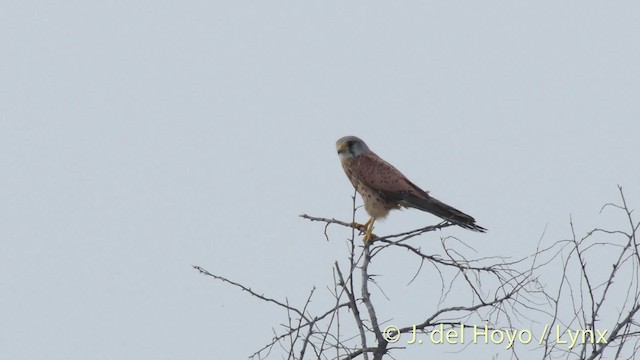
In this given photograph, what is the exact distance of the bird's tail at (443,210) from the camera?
18.7 feet

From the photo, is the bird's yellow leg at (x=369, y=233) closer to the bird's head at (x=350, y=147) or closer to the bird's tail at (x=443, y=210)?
the bird's tail at (x=443, y=210)

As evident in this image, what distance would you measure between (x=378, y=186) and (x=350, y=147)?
0.63 m

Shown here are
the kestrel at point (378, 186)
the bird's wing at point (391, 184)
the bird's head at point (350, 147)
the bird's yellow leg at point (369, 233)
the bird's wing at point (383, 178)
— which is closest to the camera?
the bird's yellow leg at point (369, 233)

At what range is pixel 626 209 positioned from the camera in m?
3.71

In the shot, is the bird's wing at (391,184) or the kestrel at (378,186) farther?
the kestrel at (378,186)

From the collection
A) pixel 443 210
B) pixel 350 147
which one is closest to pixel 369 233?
A: pixel 443 210

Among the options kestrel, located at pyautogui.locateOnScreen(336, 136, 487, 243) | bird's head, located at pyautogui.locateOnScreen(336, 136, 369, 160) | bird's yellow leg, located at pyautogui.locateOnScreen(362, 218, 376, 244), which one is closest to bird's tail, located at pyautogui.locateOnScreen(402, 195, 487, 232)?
kestrel, located at pyautogui.locateOnScreen(336, 136, 487, 243)

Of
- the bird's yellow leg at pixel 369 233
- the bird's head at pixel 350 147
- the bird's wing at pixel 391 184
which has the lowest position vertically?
the bird's yellow leg at pixel 369 233

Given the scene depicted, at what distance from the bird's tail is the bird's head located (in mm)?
788

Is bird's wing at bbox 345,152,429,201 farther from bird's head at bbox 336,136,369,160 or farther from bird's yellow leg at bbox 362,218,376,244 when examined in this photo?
bird's yellow leg at bbox 362,218,376,244

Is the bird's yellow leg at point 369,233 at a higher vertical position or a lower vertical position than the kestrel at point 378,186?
lower

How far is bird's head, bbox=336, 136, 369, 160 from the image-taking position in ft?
23.6

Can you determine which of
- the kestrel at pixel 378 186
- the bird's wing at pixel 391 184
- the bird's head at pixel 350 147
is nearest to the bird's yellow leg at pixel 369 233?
the kestrel at pixel 378 186

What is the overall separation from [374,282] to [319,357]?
937 mm
